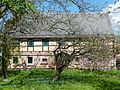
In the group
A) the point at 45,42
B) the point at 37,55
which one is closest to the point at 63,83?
the point at 37,55

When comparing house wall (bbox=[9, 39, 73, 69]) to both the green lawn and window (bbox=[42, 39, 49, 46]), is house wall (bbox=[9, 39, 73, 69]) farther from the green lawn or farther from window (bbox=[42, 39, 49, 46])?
the green lawn

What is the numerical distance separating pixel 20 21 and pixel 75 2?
12.4ft

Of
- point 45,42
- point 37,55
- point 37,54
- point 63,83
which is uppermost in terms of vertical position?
point 45,42

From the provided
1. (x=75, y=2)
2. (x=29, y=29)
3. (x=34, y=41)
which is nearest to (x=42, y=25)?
(x=29, y=29)

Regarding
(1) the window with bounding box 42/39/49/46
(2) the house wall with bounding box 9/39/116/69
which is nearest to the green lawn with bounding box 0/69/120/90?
(2) the house wall with bounding box 9/39/116/69

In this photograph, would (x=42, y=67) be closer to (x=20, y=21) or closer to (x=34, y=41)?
(x=34, y=41)

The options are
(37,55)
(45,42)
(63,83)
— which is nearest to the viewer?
(63,83)

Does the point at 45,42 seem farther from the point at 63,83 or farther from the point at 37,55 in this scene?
the point at 63,83

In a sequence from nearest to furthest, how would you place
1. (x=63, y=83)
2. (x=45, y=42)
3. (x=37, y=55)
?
(x=63, y=83) < (x=37, y=55) < (x=45, y=42)

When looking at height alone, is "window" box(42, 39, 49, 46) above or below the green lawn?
above

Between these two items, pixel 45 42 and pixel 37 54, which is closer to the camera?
pixel 37 54

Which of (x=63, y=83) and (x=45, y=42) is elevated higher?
(x=45, y=42)

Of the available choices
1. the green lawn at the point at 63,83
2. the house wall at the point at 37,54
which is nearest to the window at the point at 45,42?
the house wall at the point at 37,54

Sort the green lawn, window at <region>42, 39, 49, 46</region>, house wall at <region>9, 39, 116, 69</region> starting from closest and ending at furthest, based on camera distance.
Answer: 1. the green lawn
2. house wall at <region>9, 39, 116, 69</region>
3. window at <region>42, 39, 49, 46</region>
